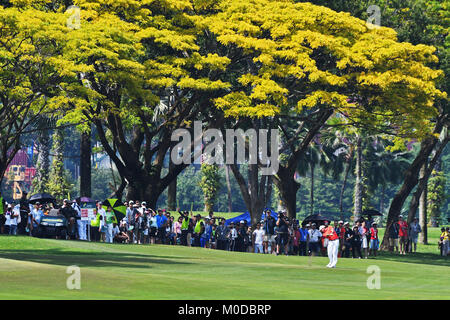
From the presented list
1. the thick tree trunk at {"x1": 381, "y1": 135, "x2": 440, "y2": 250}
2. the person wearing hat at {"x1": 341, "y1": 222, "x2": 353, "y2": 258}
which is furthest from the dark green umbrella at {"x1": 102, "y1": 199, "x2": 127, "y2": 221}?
the thick tree trunk at {"x1": 381, "y1": 135, "x2": 440, "y2": 250}

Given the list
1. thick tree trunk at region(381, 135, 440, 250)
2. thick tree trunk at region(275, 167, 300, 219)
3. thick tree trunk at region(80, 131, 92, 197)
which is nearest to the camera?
thick tree trunk at region(275, 167, 300, 219)

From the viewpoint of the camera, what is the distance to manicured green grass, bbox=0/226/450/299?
19625mm

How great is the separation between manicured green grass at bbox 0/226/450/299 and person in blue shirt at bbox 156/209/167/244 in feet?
10.1

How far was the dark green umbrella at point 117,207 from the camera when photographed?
40.7 metres

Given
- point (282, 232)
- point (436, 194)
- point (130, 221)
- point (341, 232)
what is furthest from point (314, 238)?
point (436, 194)

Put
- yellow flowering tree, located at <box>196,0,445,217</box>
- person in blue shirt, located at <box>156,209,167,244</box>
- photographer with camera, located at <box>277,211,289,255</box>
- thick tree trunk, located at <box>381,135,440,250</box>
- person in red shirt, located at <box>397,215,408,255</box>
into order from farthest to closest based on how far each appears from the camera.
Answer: thick tree trunk, located at <box>381,135,440,250</box>
person in red shirt, located at <box>397,215,408,255</box>
yellow flowering tree, located at <box>196,0,445,217</box>
person in blue shirt, located at <box>156,209,167,244</box>
photographer with camera, located at <box>277,211,289,255</box>

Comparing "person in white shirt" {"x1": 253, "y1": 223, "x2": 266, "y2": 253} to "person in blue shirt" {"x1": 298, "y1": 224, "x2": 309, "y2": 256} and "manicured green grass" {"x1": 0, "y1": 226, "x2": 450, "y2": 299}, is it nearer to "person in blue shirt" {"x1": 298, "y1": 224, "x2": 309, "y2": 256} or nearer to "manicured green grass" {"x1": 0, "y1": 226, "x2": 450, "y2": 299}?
"person in blue shirt" {"x1": 298, "y1": 224, "x2": 309, "y2": 256}

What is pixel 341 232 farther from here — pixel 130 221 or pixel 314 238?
pixel 130 221

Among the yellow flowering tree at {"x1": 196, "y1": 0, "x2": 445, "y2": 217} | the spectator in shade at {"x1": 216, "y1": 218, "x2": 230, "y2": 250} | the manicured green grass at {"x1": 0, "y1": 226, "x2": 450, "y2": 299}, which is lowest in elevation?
the manicured green grass at {"x1": 0, "y1": 226, "x2": 450, "y2": 299}

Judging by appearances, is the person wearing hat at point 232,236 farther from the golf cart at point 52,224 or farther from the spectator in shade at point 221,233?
the golf cart at point 52,224

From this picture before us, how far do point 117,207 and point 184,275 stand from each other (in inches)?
655

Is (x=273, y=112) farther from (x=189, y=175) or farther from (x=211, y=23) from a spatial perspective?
(x=189, y=175)

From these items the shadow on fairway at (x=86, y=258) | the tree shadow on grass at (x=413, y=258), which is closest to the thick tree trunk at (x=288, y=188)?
the tree shadow on grass at (x=413, y=258)

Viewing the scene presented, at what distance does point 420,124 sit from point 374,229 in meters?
6.02
